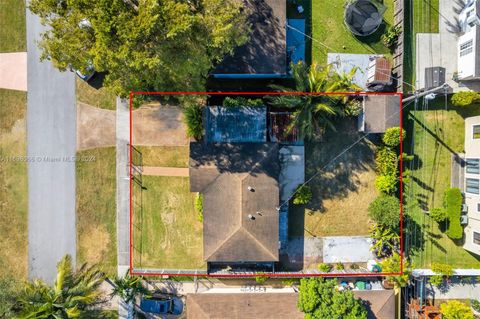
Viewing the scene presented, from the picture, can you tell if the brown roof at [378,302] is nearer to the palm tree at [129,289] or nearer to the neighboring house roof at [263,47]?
the palm tree at [129,289]

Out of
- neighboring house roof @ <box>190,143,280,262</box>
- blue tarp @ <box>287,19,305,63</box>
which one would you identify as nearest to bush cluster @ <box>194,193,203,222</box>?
neighboring house roof @ <box>190,143,280,262</box>

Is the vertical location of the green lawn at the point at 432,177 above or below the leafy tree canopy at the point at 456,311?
above

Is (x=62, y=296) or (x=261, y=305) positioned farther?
(x=261, y=305)

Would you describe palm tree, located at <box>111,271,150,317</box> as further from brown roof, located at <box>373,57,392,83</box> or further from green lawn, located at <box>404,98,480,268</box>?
brown roof, located at <box>373,57,392,83</box>

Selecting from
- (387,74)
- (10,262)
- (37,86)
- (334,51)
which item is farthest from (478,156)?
(10,262)

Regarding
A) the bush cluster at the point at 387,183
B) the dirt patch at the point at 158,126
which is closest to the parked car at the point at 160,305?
the dirt patch at the point at 158,126

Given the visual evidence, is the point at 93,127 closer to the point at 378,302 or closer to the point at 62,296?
the point at 62,296

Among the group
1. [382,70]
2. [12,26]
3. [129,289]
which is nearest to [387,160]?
[382,70]
